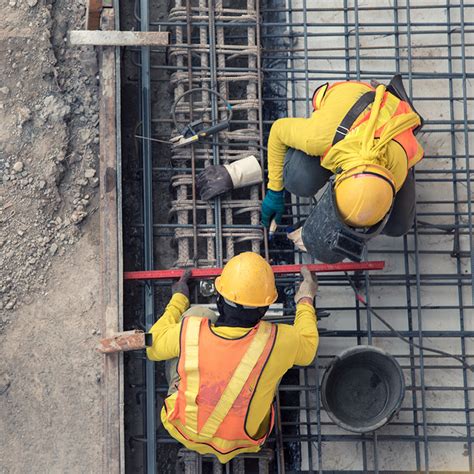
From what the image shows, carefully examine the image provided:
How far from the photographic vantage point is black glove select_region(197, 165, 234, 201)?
4.98m

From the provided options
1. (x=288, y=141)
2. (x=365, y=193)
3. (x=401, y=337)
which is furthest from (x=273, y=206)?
(x=401, y=337)

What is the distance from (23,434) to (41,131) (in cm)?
218

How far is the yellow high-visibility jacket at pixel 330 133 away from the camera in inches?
164

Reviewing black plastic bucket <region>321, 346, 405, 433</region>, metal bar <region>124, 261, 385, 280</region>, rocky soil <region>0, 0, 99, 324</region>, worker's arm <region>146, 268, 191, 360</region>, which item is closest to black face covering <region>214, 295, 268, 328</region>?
worker's arm <region>146, 268, 191, 360</region>

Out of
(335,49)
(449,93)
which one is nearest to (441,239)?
(449,93)

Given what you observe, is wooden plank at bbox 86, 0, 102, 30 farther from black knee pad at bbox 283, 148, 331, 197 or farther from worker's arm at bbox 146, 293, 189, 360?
worker's arm at bbox 146, 293, 189, 360

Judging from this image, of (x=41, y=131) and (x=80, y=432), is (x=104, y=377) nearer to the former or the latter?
(x=80, y=432)

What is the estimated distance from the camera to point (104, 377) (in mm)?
A: 4828

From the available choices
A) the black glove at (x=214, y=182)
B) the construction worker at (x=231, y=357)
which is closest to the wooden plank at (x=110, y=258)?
the construction worker at (x=231, y=357)

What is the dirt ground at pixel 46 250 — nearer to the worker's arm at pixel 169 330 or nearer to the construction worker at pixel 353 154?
the worker's arm at pixel 169 330

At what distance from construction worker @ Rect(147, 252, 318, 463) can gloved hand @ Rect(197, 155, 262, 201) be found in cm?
93

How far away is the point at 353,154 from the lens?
411cm

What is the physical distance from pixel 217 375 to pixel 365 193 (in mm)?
1340

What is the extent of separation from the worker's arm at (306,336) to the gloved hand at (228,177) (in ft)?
3.56
